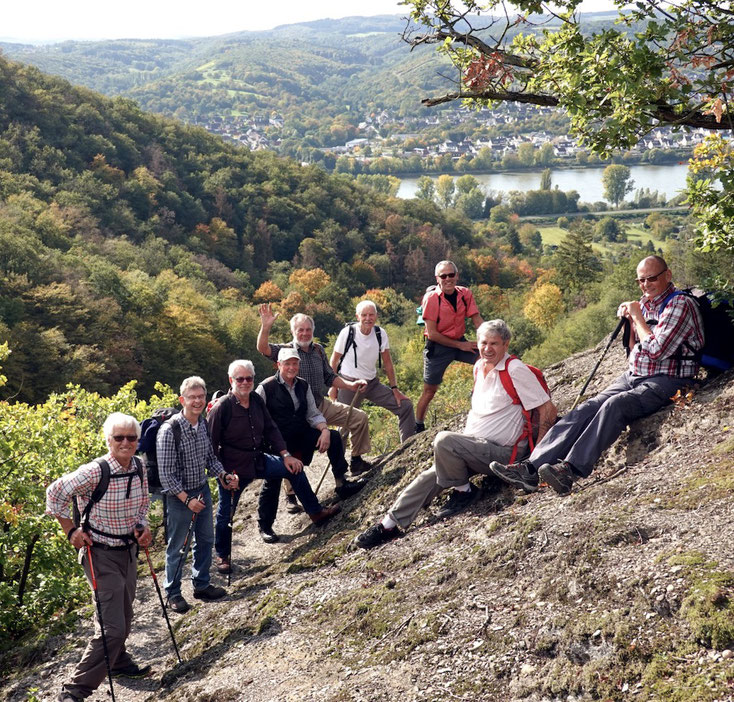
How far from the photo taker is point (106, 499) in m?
5.95

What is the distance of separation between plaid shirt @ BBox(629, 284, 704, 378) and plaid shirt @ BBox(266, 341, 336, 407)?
11.9 ft

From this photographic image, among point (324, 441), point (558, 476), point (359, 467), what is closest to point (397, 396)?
point (359, 467)

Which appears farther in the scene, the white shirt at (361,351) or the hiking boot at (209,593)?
the white shirt at (361,351)

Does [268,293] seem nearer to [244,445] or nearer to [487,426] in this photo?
[244,445]

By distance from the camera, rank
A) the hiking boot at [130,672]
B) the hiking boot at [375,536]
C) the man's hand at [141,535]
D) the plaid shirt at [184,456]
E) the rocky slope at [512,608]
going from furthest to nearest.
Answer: the hiking boot at [375,536] → the plaid shirt at [184,456] → the hiking boot at [130,672] → the man's hand at [141,535] → the rocky slope at [512,608]

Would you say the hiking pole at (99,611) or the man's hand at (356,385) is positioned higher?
the man's hand at (356,385)

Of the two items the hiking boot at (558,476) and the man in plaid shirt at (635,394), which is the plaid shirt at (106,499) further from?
the hiking boot at (558,476)

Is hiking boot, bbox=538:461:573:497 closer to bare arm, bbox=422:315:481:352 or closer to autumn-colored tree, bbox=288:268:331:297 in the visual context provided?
bare arm, bbox=422:315:481:352

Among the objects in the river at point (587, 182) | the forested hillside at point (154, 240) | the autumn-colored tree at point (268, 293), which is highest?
the forested hillside at point (154, 240)

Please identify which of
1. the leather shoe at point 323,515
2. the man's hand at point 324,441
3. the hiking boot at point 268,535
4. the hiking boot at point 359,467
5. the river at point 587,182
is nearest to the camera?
the man's hand at point 324,441

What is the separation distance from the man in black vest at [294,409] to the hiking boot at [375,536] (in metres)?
1.47

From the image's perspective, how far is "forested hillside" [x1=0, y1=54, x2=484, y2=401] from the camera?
4391cm

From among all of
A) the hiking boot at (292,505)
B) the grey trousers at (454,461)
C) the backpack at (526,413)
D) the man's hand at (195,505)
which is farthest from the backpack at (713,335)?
the hiking boot at (292,505)

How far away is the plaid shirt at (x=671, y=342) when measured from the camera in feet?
21.1
